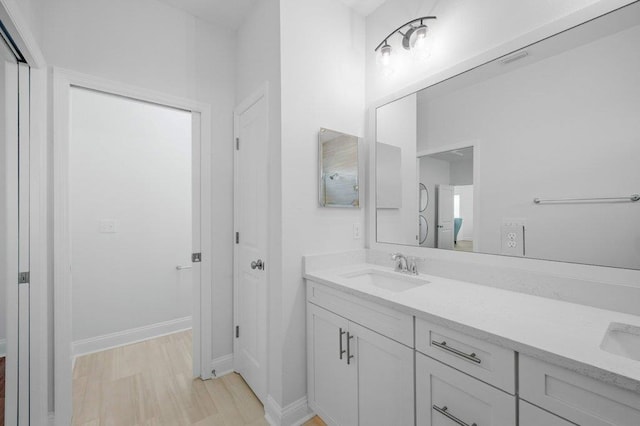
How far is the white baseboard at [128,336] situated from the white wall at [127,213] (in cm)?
4

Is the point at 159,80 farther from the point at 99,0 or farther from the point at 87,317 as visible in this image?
the point at 87,317

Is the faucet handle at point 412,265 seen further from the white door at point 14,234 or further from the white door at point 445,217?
the white door at point 14,234

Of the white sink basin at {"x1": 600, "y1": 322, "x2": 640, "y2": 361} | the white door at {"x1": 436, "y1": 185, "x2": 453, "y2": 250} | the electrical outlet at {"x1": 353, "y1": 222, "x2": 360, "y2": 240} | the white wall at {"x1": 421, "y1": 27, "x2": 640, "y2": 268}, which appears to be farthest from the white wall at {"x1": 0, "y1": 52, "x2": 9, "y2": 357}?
the white sink basin at {"x1": 600, "y1": 322, "x2": 640, "y2": 361}

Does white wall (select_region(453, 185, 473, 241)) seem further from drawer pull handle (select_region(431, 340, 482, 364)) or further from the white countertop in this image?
drawer pull handle (select_region(431, 340, 482, 364))

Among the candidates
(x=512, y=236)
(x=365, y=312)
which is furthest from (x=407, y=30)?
(x=365, y=312)

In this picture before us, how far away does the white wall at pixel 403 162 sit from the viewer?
175 cm

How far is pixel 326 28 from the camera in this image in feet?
5.93

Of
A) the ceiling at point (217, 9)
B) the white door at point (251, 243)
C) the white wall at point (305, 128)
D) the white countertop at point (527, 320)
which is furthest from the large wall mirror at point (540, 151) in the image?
the ceiling at point (217, 9)

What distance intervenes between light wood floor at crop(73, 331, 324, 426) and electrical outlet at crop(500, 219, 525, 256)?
145cm

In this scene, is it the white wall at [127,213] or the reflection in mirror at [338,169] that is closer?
the reflection in mirror at [338,169]

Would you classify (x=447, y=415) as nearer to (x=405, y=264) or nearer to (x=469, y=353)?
(x=469, y=353)

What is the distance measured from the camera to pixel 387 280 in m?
1.70

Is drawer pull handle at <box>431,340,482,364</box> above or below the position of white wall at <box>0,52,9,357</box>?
below

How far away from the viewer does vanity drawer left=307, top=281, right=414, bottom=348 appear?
1.12 meters
